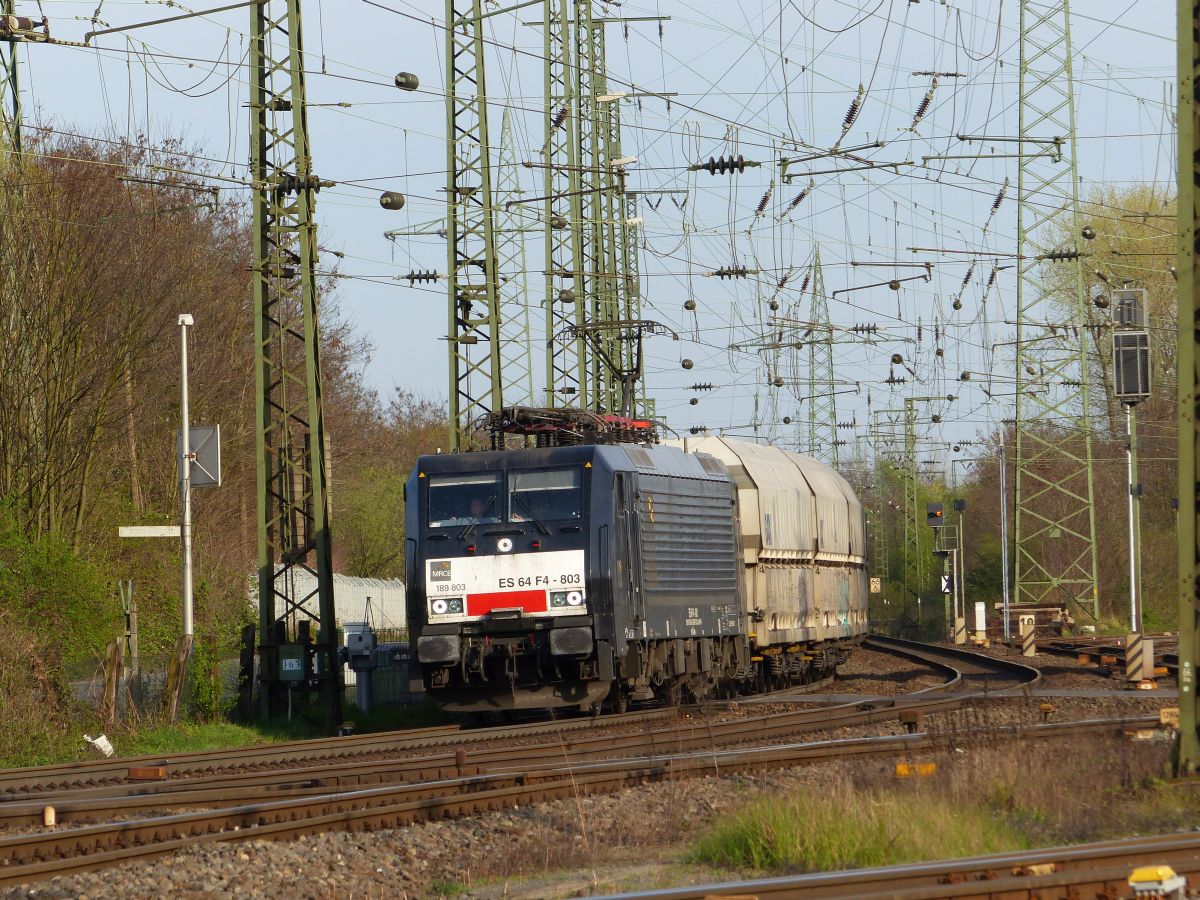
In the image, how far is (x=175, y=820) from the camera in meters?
11.4

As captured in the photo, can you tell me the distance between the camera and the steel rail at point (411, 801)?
10508mm

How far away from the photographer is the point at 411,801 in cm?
1246

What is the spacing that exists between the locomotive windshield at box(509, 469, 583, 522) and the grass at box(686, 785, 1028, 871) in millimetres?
9831

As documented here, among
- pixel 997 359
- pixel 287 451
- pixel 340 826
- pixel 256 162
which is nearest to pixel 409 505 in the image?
pixel 287 451

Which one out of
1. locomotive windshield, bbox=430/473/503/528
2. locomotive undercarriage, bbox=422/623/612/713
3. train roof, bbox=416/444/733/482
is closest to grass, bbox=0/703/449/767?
locomotive undercarriage, bbox=422/623/612/713

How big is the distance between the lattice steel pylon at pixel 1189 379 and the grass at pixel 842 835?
2.44 meters

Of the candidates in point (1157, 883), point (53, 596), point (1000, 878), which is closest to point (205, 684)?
point (53, 596)

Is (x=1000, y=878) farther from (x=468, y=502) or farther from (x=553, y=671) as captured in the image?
(x=468, y=502)

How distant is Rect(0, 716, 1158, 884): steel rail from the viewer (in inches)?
414

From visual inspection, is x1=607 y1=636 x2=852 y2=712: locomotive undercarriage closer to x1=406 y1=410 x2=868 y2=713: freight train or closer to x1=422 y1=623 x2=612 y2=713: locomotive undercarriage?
x1=406 y1=410 x2=868 y2=713: freight train

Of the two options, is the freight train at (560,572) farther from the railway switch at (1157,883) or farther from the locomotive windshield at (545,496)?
the railway switch at (1157,883)

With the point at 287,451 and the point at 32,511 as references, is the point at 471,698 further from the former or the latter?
the point at 32,511

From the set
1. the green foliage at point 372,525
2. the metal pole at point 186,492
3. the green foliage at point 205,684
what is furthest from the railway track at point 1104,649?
the green foliage at point 372,525

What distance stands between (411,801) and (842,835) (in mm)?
3980
